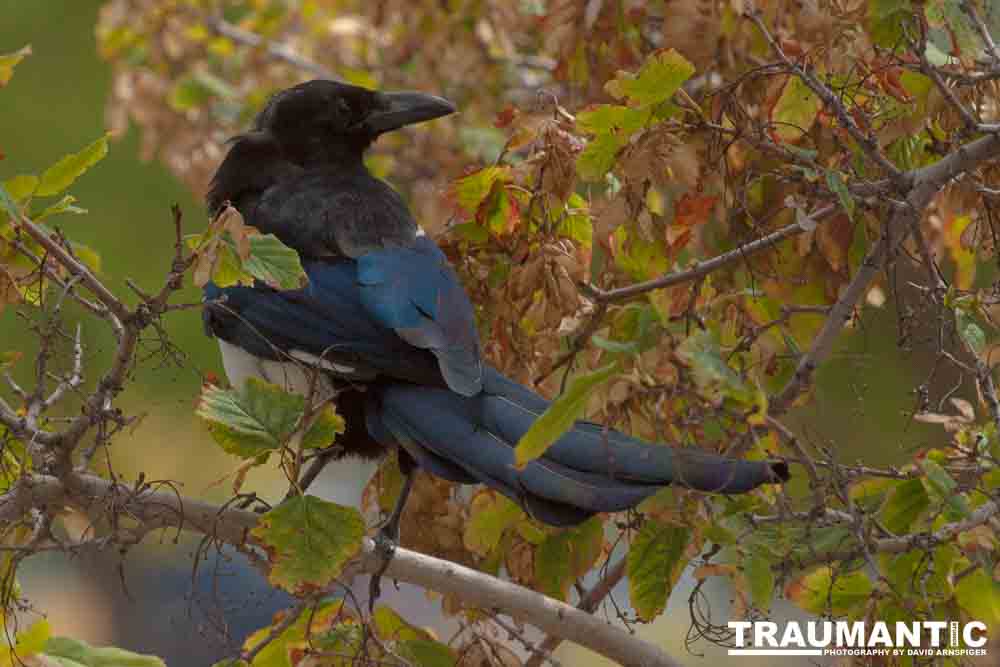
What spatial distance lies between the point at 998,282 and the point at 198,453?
6.48 ft

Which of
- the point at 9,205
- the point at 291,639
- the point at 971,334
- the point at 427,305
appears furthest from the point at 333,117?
the point at 971,334

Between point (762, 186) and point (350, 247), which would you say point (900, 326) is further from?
point (350, 247)

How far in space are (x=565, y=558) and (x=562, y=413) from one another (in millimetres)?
743

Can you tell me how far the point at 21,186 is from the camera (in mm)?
1817

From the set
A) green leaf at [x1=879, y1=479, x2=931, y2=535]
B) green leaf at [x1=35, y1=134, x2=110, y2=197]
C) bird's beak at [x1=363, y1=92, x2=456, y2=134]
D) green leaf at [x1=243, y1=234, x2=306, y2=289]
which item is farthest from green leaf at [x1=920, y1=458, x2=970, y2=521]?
bird's beak at [x1=363, y1=92, x2=456, y2=134]

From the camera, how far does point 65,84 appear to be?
305 inches

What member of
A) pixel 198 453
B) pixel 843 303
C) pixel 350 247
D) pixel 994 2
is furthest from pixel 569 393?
pixel 198 453

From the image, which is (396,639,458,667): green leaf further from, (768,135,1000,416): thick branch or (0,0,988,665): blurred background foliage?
(768,135,1000,416): thick branch

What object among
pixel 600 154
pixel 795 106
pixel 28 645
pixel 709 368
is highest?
pixel 795 106

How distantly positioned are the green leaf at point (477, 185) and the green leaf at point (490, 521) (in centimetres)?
40

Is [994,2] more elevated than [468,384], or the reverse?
[994,2]

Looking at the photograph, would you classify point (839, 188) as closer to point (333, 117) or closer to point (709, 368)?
A: point (709, 368)

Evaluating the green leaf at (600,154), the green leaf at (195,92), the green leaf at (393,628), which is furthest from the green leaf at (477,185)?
the green leaf at (195,92)

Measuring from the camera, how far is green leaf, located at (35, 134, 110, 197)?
178cm
